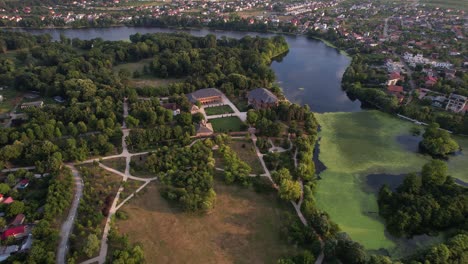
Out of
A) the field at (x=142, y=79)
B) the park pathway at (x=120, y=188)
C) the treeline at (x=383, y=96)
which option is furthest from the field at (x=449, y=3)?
the park pathway at (x=120, y=188)

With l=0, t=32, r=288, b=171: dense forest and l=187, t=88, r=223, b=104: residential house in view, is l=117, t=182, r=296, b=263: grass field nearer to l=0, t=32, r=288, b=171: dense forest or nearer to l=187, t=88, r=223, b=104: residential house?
l=0, t=32, r=288, b=171: dense forest

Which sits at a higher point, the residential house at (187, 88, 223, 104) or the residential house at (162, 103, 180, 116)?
the residential house at (187, 88, 223, 104)

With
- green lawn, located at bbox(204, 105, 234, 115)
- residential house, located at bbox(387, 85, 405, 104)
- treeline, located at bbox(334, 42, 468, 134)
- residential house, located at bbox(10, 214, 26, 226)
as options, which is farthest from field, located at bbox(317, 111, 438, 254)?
residential house, located at bbox(10, 214, 26, 226)

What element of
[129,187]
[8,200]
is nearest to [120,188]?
[129,187]

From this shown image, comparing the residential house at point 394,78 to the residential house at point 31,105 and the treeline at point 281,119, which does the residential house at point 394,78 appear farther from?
the residential house at point 31,105

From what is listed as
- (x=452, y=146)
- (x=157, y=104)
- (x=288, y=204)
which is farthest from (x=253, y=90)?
(x=452, y=146)

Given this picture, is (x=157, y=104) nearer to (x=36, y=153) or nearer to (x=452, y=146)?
(x=36, y=153)
